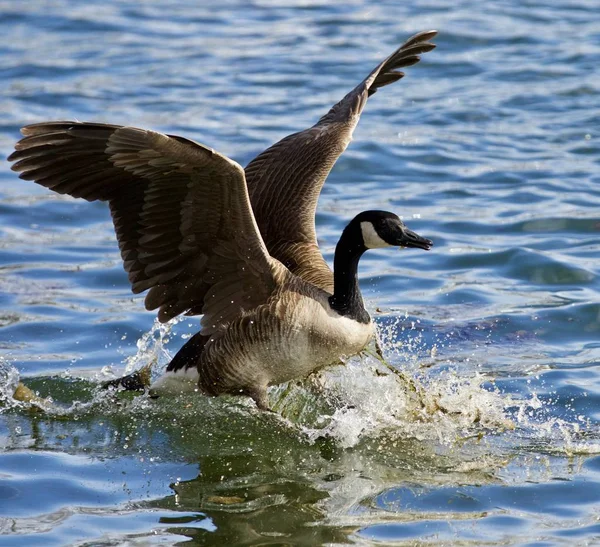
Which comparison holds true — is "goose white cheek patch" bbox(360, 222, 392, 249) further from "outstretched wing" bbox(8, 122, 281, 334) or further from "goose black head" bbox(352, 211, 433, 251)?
"outstretched wing" bbox(8, 122, 281, 334)

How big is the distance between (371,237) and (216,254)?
40.4 inches

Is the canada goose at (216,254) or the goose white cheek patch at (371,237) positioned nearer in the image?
the canada goose at (216,254)

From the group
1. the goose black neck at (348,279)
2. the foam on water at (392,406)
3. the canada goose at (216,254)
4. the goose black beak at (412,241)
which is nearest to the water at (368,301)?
the foam on water at (392,406)

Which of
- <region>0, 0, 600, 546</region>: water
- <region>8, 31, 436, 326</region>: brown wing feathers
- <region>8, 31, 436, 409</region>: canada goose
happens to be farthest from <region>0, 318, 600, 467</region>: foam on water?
<region>8, 31, 436, 326</region>: brown wing feathers

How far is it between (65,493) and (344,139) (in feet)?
11.5

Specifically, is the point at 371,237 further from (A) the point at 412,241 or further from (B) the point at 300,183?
(B) the point at 300,183

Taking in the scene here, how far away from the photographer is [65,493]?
610 centimetres

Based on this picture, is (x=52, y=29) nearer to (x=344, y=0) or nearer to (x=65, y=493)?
(x=344, y=0)

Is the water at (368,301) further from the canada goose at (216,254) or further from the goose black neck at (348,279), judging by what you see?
the goose black neck at (348,279)

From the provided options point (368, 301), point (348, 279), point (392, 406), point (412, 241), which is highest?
point (412, 241)

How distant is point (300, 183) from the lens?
799 centimetres

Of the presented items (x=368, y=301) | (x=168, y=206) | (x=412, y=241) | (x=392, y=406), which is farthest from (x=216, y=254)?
(x=368, y=301)

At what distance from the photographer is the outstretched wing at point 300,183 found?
7.69 metres

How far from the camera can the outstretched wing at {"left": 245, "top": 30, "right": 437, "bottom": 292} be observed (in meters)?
7.69
